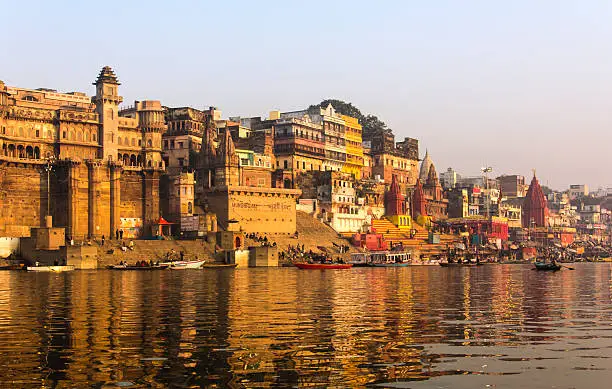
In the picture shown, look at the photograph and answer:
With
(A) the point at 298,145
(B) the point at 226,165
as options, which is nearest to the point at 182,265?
(B) the point at 226,165

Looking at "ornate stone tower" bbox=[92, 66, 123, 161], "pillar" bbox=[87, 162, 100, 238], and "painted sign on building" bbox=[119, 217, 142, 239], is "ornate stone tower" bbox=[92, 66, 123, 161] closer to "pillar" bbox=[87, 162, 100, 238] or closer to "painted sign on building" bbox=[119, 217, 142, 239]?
"pillar" bbox=[87, 162, 100, 238]

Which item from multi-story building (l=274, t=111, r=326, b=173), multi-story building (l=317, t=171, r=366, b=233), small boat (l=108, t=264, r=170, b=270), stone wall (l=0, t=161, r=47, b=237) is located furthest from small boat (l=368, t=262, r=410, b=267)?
stone wall (l=0, t=161, r=47, b=237)

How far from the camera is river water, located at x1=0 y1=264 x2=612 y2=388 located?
15.2 m

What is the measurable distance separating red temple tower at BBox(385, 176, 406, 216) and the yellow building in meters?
6.02

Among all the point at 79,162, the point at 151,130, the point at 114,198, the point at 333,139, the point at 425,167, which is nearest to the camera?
the point at 79,162

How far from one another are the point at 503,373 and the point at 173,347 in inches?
279

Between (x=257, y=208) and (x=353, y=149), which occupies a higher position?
(x=353, y=149)

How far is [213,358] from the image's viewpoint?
57.2ft

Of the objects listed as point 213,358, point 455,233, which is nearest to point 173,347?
point 213,358

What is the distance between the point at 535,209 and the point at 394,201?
2367 inches

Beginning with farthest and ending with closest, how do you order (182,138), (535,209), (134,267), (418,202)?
(535,209)
(418,202)
(182,138)
(134,267)

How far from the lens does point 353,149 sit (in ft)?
456

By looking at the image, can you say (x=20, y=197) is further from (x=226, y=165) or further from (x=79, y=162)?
(x=226, y=165)

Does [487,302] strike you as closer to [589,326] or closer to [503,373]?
[589,326]
